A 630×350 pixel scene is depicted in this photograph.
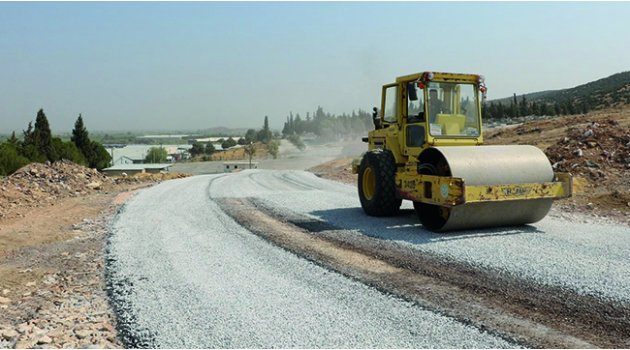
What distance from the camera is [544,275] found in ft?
20.2

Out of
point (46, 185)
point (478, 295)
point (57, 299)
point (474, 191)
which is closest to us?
point (478, 295)

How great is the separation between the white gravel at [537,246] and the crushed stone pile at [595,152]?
18.4 feet

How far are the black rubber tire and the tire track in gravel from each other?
1.91m

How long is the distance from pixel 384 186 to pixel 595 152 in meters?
9.19

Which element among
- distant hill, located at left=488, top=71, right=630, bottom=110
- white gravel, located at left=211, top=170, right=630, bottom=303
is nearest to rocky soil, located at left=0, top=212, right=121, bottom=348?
white gravel, located at left=211, top=170, right=630, bottom=303

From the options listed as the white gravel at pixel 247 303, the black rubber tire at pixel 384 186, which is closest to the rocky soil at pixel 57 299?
the white gravel at pixel 247 303

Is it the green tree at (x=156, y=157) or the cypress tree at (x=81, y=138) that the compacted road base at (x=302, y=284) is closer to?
the cypress tree at (x=81, y=138)

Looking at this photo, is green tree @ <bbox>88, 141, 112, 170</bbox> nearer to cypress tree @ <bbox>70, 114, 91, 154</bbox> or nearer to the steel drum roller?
cypress tree @ <bbox>70, 114, 91, 154</bbox>

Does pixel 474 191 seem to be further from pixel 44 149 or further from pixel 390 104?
pixel 44 149

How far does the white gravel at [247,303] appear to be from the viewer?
4496 mm

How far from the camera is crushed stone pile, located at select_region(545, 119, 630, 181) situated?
14.7m

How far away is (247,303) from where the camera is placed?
544 cm

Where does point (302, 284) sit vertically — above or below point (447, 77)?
below

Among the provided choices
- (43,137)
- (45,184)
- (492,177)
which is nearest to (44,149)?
(43,137)
